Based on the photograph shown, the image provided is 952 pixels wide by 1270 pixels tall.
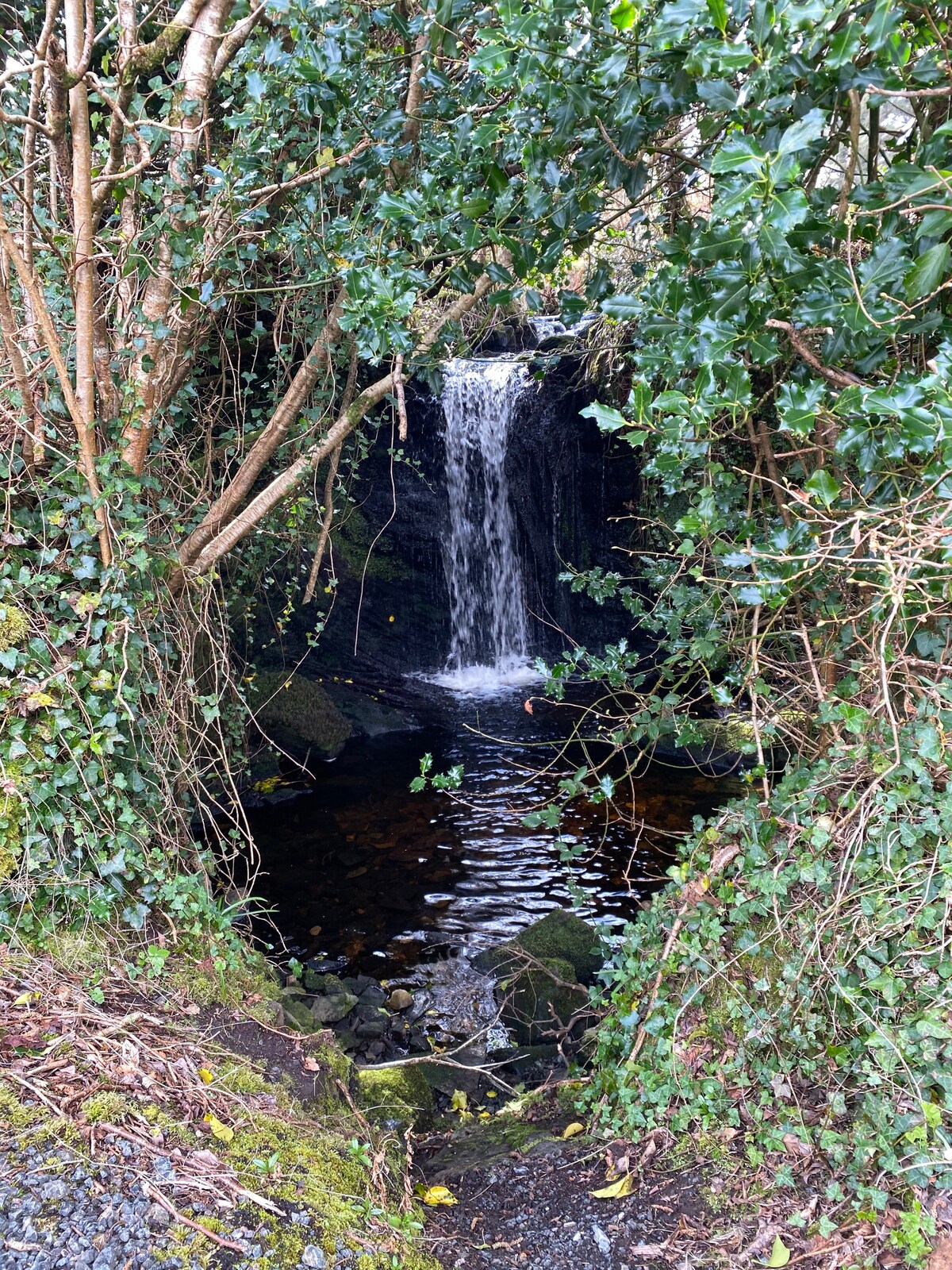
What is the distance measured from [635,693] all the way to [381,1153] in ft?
6.30

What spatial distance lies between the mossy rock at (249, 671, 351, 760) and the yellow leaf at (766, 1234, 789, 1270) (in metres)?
7.17

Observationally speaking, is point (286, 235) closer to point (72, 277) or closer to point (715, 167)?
point (72, 277)

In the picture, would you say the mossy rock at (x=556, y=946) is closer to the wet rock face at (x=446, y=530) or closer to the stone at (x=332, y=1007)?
the stone at (x=332, y=1007)

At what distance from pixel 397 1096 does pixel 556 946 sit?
71.6 inches

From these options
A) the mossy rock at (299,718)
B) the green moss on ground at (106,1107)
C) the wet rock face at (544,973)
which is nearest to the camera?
the green moss on ground at (106,1107)

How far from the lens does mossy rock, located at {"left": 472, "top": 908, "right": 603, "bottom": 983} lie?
203 inches

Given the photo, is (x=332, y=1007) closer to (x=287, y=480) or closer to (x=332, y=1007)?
(x=332, y=1007)

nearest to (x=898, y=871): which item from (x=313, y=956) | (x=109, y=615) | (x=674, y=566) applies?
(x=674, y=566)

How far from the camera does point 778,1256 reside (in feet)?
7.16

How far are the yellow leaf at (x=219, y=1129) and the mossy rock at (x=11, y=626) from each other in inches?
68.8

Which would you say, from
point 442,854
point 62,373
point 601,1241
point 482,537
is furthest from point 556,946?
point 482,537

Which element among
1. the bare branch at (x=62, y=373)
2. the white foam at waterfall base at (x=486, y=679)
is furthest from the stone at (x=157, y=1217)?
the white foam at waterfall base at (x=486, y=679)

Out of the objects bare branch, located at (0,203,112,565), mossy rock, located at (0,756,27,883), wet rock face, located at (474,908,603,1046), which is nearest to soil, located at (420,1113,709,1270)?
wet rock face, located at (474,908,603,1046)

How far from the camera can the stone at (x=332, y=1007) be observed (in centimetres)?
454
